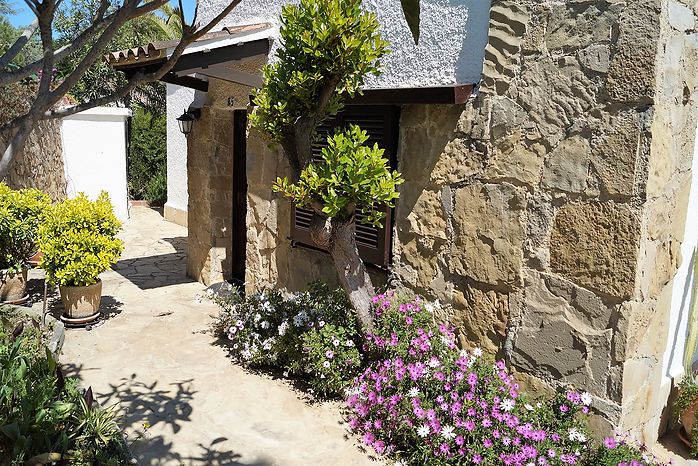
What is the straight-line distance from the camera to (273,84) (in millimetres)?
3846

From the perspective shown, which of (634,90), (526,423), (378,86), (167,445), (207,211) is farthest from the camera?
(207,211)

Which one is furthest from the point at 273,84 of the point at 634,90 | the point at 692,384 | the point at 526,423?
the point at 692,384

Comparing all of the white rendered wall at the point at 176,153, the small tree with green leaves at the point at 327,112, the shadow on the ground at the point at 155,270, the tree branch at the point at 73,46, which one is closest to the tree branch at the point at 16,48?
the tree branch at the point at 73,46

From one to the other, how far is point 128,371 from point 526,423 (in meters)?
3.25

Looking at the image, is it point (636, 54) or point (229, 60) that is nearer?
point (636, 54)

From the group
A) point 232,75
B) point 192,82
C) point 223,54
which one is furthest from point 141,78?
point 192,82

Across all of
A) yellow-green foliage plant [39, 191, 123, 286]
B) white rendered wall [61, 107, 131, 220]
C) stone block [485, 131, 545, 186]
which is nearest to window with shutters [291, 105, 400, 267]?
stone block [485, 131, 545, 186]

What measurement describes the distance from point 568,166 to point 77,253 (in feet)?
14.9

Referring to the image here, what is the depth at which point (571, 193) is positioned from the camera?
3219mm

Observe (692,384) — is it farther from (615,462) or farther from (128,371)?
(128,371)

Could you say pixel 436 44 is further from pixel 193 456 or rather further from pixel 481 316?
pixel 193 456

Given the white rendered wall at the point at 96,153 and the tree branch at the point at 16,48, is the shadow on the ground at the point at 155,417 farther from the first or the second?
the white rendered wall at the point at 96,153

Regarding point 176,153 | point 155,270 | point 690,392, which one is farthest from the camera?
point 176,153

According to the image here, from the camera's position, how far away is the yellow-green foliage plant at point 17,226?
5.82 meters
